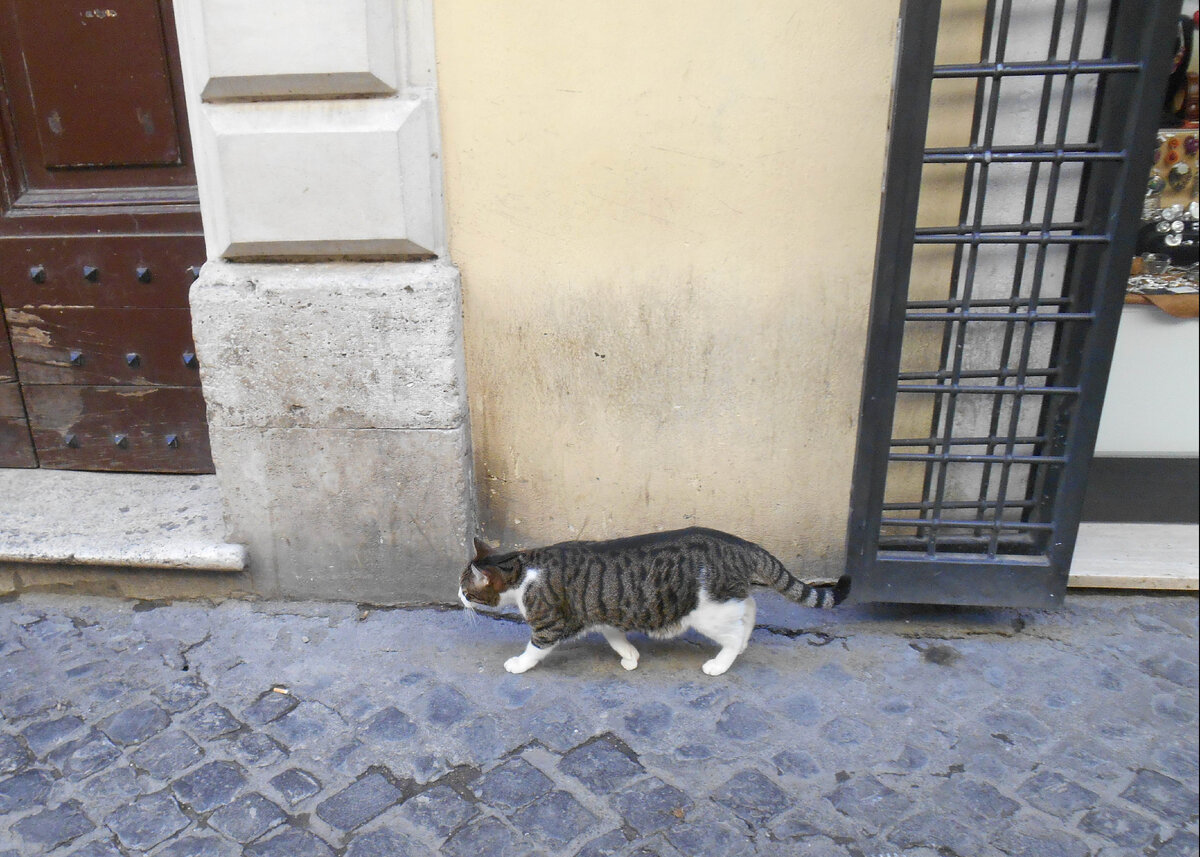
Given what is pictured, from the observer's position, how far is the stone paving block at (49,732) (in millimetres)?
2578

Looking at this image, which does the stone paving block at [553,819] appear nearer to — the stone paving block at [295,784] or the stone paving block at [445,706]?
the stone paving block at [445,706]

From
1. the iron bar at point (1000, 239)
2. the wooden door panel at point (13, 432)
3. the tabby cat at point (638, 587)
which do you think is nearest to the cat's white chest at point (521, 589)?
the tabby cat at point (638, 587)

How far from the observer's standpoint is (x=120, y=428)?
3814 mm

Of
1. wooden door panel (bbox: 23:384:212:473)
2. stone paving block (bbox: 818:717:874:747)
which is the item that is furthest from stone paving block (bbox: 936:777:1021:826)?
wooden door panel (bbox: 23:384:212:473)

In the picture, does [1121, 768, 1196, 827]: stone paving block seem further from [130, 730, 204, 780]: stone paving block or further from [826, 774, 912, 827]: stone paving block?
[130, 730, 204, 780]: stone paving block

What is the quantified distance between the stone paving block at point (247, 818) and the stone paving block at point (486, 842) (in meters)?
0.49

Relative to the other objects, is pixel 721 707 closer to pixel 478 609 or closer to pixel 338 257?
pixel 478 609

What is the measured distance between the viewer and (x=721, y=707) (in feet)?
8.96

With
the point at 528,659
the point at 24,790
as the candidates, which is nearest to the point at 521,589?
the point at 528,659

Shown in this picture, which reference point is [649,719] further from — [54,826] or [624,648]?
[54,826]

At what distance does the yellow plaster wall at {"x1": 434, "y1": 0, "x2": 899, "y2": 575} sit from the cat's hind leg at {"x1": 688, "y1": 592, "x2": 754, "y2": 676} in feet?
1.99

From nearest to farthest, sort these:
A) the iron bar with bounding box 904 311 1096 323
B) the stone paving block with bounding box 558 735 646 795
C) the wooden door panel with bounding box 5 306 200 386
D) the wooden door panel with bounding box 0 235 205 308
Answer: the stone paving block with bounding box 558 735 646 795 < the iron bar with bounding box 904 311 1096 323 < the wooden door panel with bounding box 0 235 205 308 < the wooden door panel with bounding box 5 306 200 386

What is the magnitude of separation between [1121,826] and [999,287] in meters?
1.70

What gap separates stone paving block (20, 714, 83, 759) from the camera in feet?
8.46
